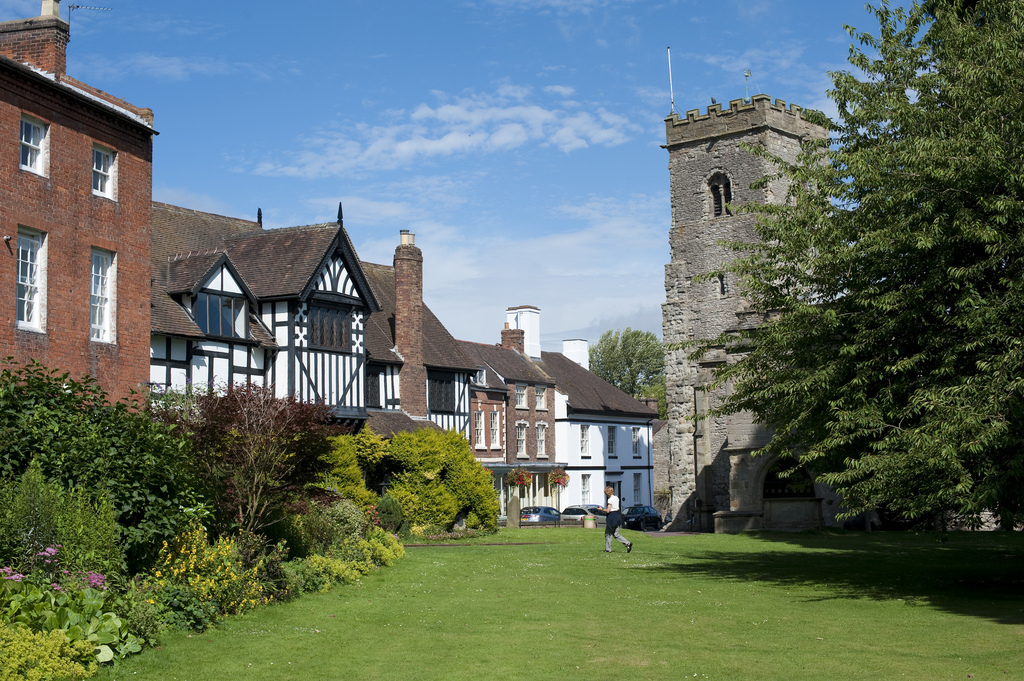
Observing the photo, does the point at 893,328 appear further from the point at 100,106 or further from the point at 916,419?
the point at 100,106

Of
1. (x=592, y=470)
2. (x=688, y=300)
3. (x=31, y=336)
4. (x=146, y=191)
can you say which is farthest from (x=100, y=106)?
(x=592, y=470)

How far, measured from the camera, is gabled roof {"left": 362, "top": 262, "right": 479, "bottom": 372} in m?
38.3

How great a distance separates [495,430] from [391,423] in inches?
588

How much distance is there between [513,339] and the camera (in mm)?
58219

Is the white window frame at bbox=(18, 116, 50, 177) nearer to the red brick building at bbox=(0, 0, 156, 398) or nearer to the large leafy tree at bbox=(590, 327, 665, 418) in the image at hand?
the red brick building at bbox=(0, 0, 156, 398)

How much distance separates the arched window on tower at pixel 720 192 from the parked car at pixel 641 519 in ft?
49.2

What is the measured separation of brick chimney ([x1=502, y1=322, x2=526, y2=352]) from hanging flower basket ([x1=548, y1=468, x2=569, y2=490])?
823cm

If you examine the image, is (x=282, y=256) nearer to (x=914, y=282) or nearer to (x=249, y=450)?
(x=249, y=450)

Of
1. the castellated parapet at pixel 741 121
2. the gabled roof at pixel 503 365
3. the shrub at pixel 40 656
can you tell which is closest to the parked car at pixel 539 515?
the gabled roof at pixel 503 365

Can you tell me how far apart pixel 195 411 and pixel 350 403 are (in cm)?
1389

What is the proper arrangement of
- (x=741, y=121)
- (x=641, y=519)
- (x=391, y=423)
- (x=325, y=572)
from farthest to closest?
1. (x=641, y=519)
2. (x=741, y=121)
3. (x=391, y=423)
4. (x=325, y=572)

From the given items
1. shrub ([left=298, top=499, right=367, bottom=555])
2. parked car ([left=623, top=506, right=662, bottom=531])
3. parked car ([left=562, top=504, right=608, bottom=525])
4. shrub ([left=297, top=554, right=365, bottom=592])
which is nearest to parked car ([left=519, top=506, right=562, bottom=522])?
parked car ([left=562, top=504, right=608, bottom=525])

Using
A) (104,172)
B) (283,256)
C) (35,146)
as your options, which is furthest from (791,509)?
(35,146)

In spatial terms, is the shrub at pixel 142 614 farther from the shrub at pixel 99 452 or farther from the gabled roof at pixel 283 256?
the gabled roof at pixel 283 256
